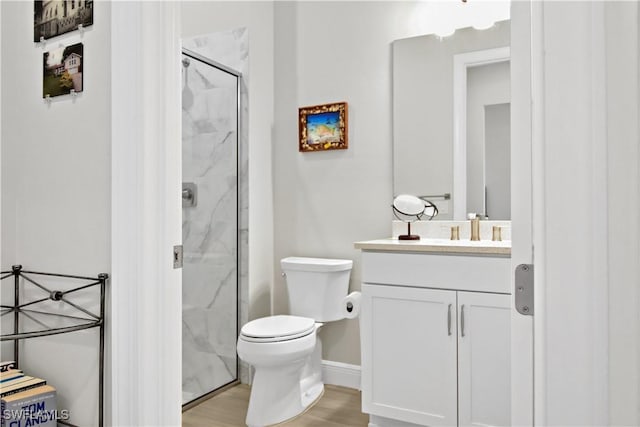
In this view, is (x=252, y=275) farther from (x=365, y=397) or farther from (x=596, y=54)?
(x=596, y=54)

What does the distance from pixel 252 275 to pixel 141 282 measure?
164 centimetres

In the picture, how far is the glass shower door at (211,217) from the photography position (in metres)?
2.75

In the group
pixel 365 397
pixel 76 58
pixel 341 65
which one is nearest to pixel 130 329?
pixel 76 58

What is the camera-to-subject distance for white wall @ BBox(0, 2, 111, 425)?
1.37 meters

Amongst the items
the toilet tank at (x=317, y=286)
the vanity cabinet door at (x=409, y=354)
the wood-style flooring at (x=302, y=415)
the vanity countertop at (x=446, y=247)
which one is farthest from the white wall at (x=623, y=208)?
the toilet tank at (x=317, y=286)

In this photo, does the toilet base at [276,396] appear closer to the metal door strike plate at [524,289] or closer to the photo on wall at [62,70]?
the photo on wall at [62,70]

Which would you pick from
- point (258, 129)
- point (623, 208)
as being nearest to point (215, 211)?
point (258, 129)

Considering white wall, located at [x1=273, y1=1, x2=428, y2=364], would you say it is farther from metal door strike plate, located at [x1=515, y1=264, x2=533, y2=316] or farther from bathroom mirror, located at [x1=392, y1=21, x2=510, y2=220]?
metal door strike plate, located at [x1=515, y1=264, x2=533, y2=316]

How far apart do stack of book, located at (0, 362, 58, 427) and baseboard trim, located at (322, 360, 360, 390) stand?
67.1 inches

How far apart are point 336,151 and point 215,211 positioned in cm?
81

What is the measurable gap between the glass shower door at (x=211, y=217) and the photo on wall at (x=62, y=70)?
4.04 ft

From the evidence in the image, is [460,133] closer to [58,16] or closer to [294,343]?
[294,343]

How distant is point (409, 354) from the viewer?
6.92ft

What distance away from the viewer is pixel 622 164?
0.71 meters
